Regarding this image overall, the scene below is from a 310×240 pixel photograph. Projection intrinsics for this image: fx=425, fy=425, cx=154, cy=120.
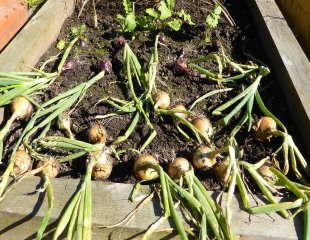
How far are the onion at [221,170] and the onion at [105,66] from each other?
2.74ft

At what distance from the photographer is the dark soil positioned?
186cm

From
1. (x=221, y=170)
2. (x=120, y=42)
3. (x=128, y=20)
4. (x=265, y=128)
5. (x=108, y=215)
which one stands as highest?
(x=128, y=20)

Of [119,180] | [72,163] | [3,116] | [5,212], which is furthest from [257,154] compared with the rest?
[3,116]

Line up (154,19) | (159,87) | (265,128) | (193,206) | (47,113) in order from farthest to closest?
(154,19)
(159,87)
(47,113)
(265,128)
(193,206)

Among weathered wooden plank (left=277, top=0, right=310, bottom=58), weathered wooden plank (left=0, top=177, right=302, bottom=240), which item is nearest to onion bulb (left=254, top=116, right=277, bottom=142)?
weathered wooden plank (left=0, top=177, right=302, bottom=240)

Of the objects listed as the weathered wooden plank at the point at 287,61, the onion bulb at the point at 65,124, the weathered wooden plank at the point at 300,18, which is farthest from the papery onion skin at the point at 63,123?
the weathered wooden plank at the point at 300,18

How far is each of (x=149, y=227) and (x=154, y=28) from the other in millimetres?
1407

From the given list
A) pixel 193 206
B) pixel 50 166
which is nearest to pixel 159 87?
pixel 50 166

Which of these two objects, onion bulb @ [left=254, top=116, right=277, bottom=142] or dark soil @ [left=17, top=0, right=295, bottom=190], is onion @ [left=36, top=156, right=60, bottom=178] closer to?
dark soil @ [left=17, top=0, right=295, bottom=190]

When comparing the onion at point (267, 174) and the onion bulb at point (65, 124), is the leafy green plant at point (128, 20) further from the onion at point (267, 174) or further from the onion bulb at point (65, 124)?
the onion at point (267, 174)

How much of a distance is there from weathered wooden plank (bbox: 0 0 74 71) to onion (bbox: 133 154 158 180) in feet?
2.90

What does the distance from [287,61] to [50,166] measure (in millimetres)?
1203

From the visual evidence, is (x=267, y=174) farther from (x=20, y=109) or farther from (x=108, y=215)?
(x=20, y=109)

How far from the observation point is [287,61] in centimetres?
204
